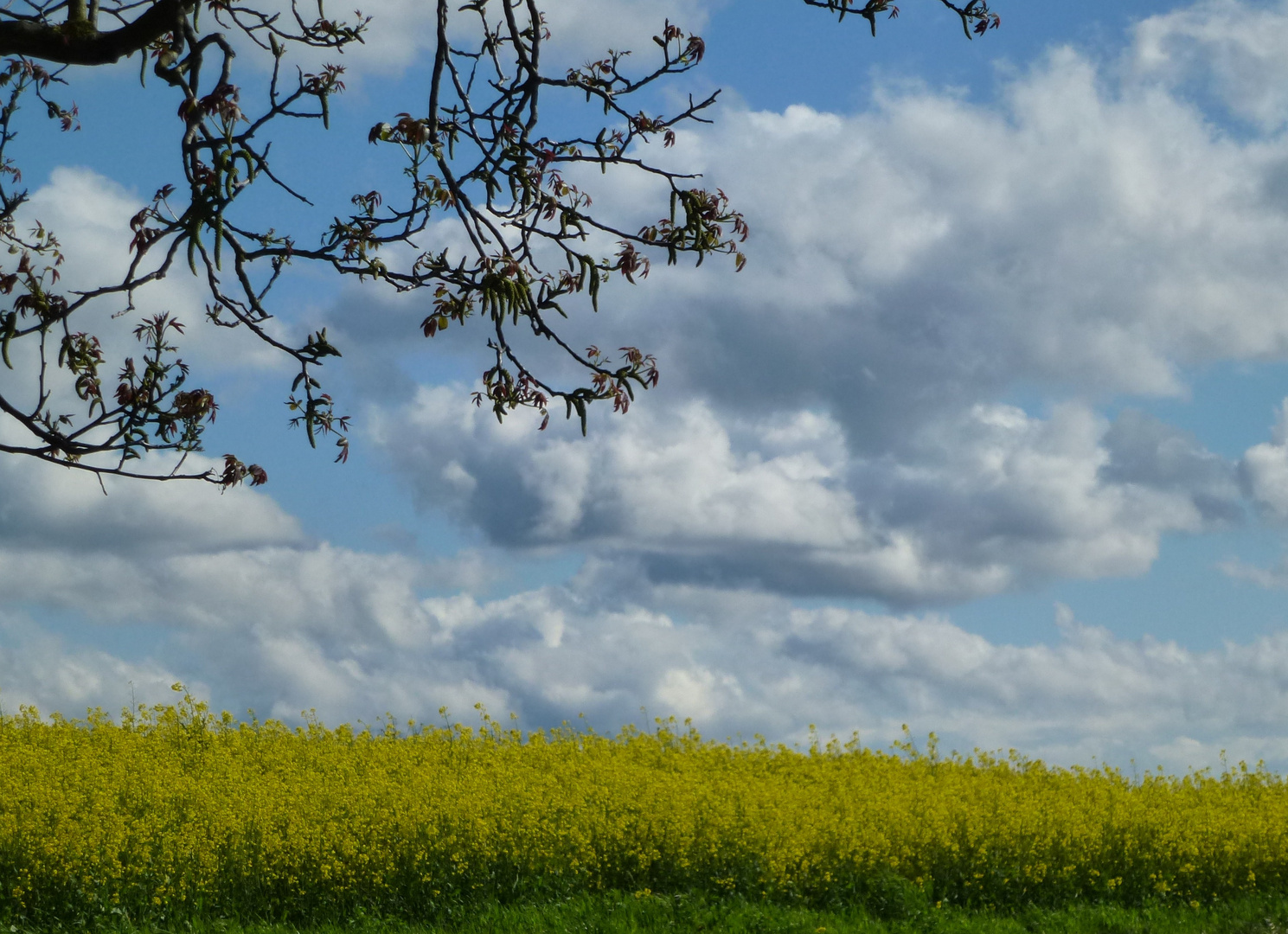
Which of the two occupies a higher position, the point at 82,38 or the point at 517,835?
the point at 82,38

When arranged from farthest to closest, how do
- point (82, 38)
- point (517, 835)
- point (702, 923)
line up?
1. point (517, 835)
2. point (702, 923)
3. point (82, 38)

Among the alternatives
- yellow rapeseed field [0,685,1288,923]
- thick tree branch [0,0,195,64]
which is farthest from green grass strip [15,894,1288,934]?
thick tree branch [0,0,195,64]

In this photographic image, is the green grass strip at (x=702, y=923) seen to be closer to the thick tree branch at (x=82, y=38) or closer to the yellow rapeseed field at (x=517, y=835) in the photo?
the yellow rapeseed field at (x=517, y=835)

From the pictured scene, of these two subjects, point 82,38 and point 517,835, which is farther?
point 517,835

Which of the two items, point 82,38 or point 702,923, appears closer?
point 82,38

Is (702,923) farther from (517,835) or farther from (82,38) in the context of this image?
(82,38)

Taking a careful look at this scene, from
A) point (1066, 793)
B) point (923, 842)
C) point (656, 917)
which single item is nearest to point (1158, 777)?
point (1066, 793)

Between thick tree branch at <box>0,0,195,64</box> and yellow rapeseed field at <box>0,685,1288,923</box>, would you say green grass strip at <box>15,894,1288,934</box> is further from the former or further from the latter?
thick tree branch at <box>0,0,195,64</box>

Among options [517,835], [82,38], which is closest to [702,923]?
[517,835]

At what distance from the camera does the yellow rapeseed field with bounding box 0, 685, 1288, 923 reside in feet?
29.8

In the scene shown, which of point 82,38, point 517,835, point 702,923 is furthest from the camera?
point 517,835

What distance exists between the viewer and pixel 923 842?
10375 millimetres

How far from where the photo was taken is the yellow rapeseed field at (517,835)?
9070 mm

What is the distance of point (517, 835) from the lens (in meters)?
9.60
